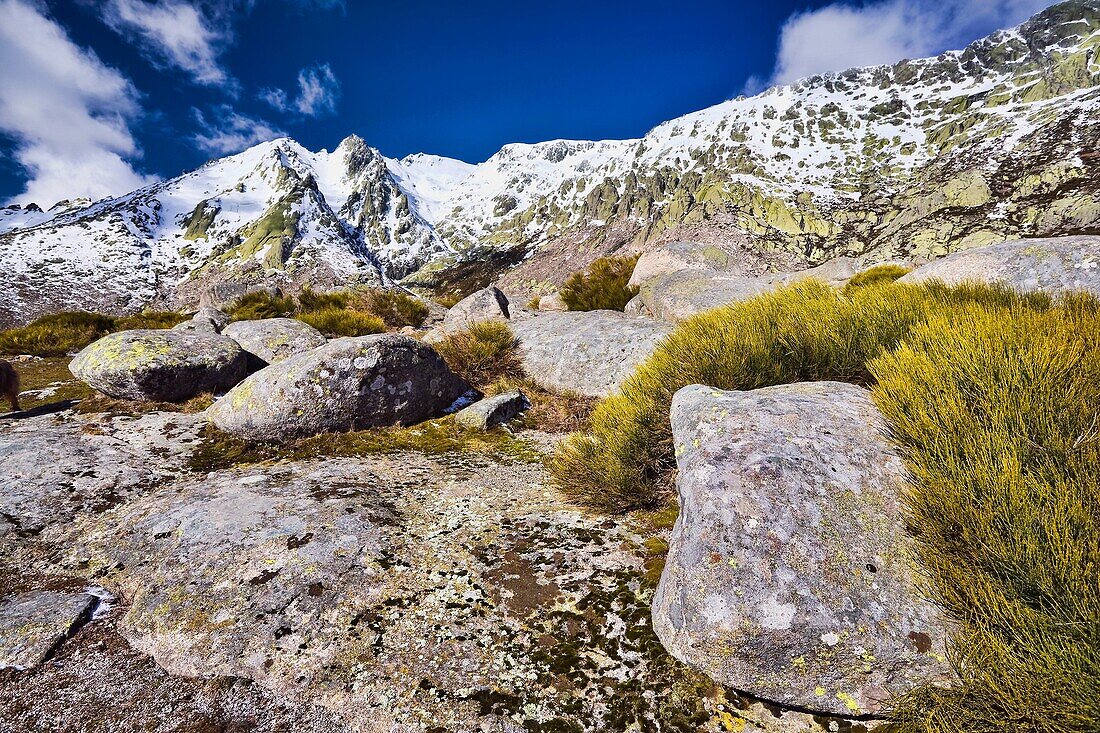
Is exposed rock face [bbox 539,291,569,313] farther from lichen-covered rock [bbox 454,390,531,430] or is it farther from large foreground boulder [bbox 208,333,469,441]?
large foreground boulder [bbox 208,333,469,441]

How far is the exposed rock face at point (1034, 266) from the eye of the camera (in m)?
6.38

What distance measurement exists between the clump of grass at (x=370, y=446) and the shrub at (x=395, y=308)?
398 inches

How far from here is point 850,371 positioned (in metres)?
4.66

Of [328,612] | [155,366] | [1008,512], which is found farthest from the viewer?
[155,366]

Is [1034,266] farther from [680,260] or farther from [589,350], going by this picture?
[680,260]

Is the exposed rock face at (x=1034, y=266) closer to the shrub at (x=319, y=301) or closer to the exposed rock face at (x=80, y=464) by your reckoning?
the exposed rock face at (x=80, y=464)

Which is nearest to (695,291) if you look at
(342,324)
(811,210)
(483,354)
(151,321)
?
(483,354)

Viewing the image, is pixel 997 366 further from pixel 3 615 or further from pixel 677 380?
pixel 3 615

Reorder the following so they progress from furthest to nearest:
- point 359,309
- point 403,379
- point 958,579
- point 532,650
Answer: point 359,309 → point 403,379 → point 532,650 → point 958,579

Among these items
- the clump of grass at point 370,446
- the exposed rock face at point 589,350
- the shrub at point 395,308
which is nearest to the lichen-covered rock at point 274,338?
the clump of grass at point 370,446

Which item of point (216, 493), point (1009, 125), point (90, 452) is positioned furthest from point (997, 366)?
point (1009, 125)

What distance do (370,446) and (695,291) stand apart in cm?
794

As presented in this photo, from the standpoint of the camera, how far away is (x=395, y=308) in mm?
17062

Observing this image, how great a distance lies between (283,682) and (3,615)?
1.92 m
